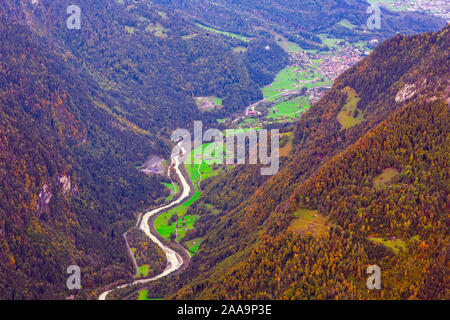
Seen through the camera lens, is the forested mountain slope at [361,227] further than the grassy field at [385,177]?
No

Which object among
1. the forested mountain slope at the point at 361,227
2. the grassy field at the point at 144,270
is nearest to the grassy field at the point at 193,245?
the forested mountain slope at the point at 361,227

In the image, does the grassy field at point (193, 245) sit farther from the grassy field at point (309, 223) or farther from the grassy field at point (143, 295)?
the grassy field at point (309, 223)

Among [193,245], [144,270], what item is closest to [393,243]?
[193,245]

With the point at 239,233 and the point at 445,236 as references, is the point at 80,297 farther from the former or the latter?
the point at 445,236

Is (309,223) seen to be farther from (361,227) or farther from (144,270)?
(144,270)

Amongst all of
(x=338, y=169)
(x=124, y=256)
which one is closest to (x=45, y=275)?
(x=124, y=256)

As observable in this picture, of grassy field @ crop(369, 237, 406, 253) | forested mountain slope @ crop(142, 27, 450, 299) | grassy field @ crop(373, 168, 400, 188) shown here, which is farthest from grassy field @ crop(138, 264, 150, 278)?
grassy field @ crop(369, 237, 406, 253)
